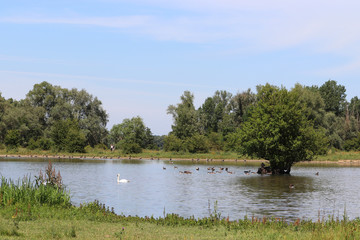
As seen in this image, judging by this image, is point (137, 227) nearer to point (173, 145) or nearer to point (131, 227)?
point (131, 227)

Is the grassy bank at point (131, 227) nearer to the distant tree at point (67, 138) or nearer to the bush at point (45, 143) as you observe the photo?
the distant tree at point (67, 138)

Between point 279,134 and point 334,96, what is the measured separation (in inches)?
4299

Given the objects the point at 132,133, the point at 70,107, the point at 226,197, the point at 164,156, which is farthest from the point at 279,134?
the point at 70,107

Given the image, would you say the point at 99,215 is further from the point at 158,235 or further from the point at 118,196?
the point at 118,196

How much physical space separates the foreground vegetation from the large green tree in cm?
3715

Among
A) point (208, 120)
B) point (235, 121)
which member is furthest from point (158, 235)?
point (208, 120)

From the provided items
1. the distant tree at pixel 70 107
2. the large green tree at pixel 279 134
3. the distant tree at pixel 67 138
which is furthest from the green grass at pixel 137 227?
the distant tree at pixel 70 107

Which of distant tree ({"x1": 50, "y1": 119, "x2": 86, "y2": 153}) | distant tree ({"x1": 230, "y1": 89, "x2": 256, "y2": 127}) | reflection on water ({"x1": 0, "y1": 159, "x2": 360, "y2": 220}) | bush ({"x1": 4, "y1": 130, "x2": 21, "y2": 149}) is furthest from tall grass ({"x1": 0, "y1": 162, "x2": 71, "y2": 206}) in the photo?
distant tree ({"x1": 230, "y1": 89, "x2": 256, "y2": 127})

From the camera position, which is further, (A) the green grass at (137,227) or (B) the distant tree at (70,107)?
(B) the distant tree at (70,107)

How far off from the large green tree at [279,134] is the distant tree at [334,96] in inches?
3882

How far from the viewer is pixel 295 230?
18.1m

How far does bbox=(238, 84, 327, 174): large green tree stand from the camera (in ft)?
187

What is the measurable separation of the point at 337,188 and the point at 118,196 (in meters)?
21.7

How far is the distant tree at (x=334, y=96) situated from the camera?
154 meters
